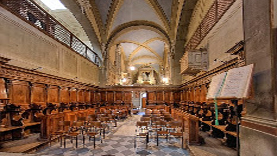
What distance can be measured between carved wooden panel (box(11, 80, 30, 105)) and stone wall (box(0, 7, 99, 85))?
2.28 feet

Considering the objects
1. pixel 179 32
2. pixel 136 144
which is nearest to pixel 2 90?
pixel 136 144

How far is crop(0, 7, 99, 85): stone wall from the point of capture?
5692 mm

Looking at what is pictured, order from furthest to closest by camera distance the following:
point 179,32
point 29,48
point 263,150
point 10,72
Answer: point 179,32, point 29,48, point 10,72, point 263,150

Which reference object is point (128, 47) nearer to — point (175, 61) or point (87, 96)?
point (175, 61)

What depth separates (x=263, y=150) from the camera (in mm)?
2078

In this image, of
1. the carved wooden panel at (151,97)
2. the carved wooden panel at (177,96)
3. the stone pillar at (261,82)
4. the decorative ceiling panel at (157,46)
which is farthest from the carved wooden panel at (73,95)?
the decorative ceiling panel at (157,46)

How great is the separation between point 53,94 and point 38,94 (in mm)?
1062

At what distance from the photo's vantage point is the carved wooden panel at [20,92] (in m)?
5.94

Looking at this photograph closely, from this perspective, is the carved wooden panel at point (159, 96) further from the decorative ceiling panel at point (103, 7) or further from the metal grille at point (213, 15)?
the decorative ceiling panel at point (103, 7)

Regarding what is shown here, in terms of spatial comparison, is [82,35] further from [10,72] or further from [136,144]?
[136,144]

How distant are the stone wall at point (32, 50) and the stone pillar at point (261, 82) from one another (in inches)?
270

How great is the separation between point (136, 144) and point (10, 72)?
196 inches

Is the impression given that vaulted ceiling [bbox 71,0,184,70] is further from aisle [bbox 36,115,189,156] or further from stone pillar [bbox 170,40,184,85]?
aisle [bbox 36,115,189,156]

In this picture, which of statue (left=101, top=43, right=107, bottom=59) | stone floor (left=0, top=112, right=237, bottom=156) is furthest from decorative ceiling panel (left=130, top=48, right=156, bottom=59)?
stone floor (left=0, top=112, right=237, bottom=156)
